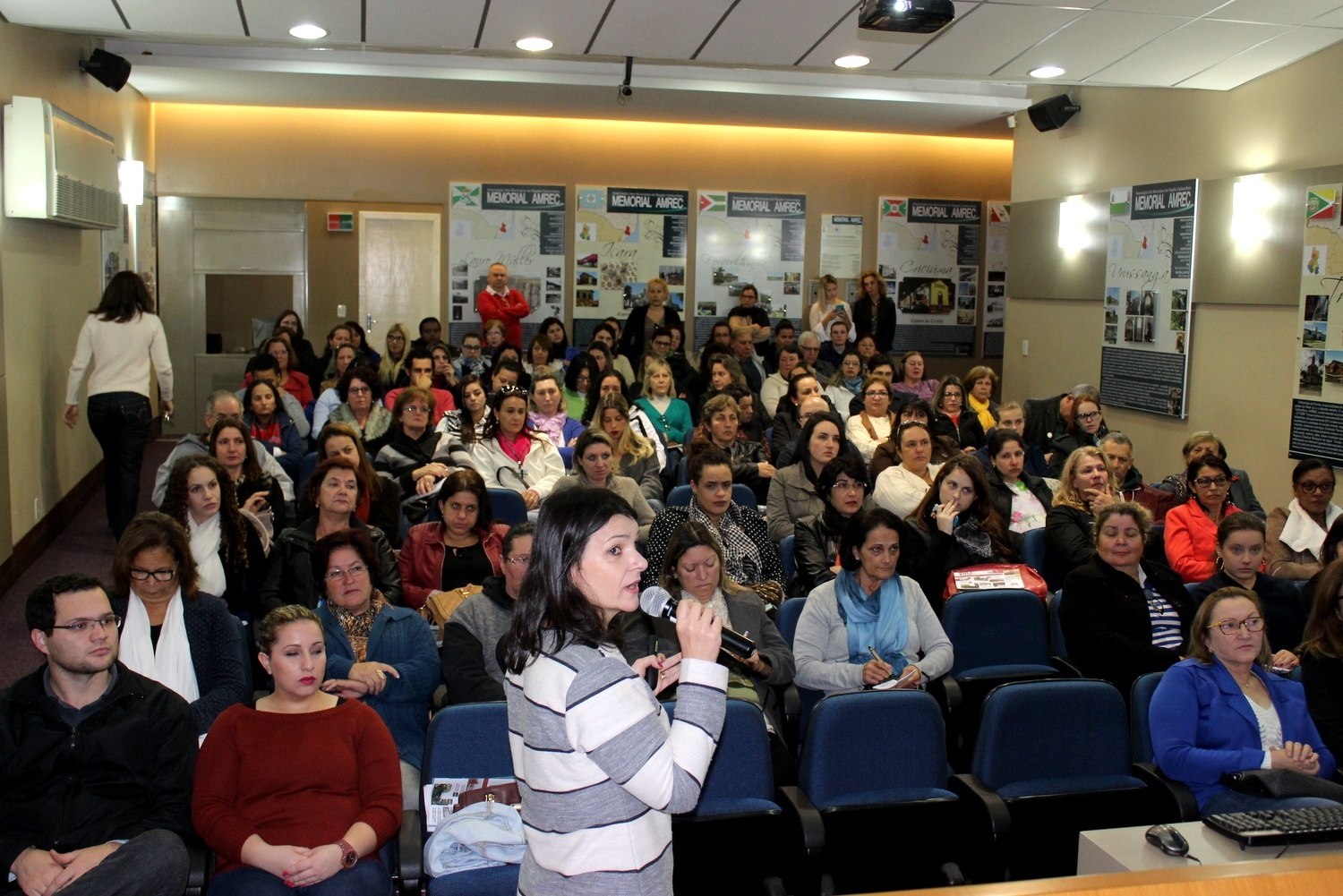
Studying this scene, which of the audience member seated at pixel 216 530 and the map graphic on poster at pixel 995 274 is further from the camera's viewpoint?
the map graphic on poster at pixel 995 274

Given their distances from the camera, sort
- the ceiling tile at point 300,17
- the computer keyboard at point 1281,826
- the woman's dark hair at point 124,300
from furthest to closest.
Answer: the woman's dark hair at point 124,300 → the ceiling tile at point 300,17 → the computer keyboard at point 1281,826

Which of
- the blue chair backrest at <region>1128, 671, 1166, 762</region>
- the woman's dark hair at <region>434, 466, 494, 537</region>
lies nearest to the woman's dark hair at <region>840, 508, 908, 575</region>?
the blue chair backrest at <region>1128, 671, 1166, 762</region>

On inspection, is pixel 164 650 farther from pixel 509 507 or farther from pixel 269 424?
pixel 269 424

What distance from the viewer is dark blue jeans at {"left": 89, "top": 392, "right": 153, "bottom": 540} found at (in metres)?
6.46

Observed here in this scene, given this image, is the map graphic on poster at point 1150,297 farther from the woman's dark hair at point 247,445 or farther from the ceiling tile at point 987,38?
the woman's dark hair at point 247,445

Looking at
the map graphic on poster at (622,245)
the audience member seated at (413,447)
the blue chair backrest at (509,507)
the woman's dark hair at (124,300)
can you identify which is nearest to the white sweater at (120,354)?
the woman's dark hair at (124,300)

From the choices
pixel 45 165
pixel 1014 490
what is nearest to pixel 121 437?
pixel 45 165

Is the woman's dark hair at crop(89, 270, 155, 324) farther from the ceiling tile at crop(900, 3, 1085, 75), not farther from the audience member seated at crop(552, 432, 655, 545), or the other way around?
the ceiling tile at crop(900, 3, 1085, 75)

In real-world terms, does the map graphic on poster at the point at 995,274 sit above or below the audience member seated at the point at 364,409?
above

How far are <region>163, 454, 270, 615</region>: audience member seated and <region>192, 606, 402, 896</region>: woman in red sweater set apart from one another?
138 cm

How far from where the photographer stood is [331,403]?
7.07m

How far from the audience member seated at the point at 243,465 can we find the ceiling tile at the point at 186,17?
202 cm

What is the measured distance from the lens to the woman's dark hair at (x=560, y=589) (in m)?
1.76

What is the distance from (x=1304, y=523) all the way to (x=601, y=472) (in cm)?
306
